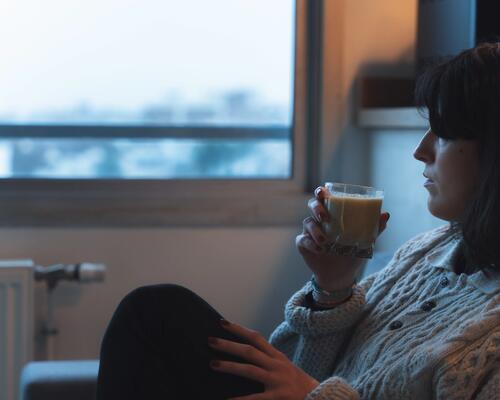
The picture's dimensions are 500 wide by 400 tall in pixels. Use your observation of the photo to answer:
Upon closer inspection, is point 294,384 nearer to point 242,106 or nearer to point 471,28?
point 471,28

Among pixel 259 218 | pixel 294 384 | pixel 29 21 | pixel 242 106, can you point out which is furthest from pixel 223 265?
pixel 294 384

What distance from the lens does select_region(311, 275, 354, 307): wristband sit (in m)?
1.45

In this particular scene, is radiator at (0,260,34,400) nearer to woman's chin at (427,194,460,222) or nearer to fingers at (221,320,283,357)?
fingers at (221,320,283,357)

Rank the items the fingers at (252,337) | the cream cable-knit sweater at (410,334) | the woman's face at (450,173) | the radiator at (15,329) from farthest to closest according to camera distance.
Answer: the radiator at (15,329), the fingers at (252,337), the woman's face at (450,173), the cream cable-knit sweater at (410,334)

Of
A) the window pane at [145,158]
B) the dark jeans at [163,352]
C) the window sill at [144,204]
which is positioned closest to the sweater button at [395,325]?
the dark jeans at [163,352]

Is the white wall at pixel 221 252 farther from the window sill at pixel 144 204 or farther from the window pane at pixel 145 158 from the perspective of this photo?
the window pane at pixel 145 158

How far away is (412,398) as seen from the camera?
1.19 meters

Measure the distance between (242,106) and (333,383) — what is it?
137 centimetres

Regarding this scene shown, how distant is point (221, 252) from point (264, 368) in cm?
111

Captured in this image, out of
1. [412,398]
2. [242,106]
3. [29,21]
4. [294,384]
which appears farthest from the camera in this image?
[242,106]

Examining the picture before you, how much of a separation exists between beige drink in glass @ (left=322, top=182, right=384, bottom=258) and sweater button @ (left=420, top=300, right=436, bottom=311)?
0.38ft

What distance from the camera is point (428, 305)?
51.4 inches

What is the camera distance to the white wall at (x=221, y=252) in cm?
233

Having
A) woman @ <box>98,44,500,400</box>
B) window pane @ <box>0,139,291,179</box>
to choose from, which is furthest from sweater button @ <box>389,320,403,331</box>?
window pane @ <box>0,139,291,179</box>
